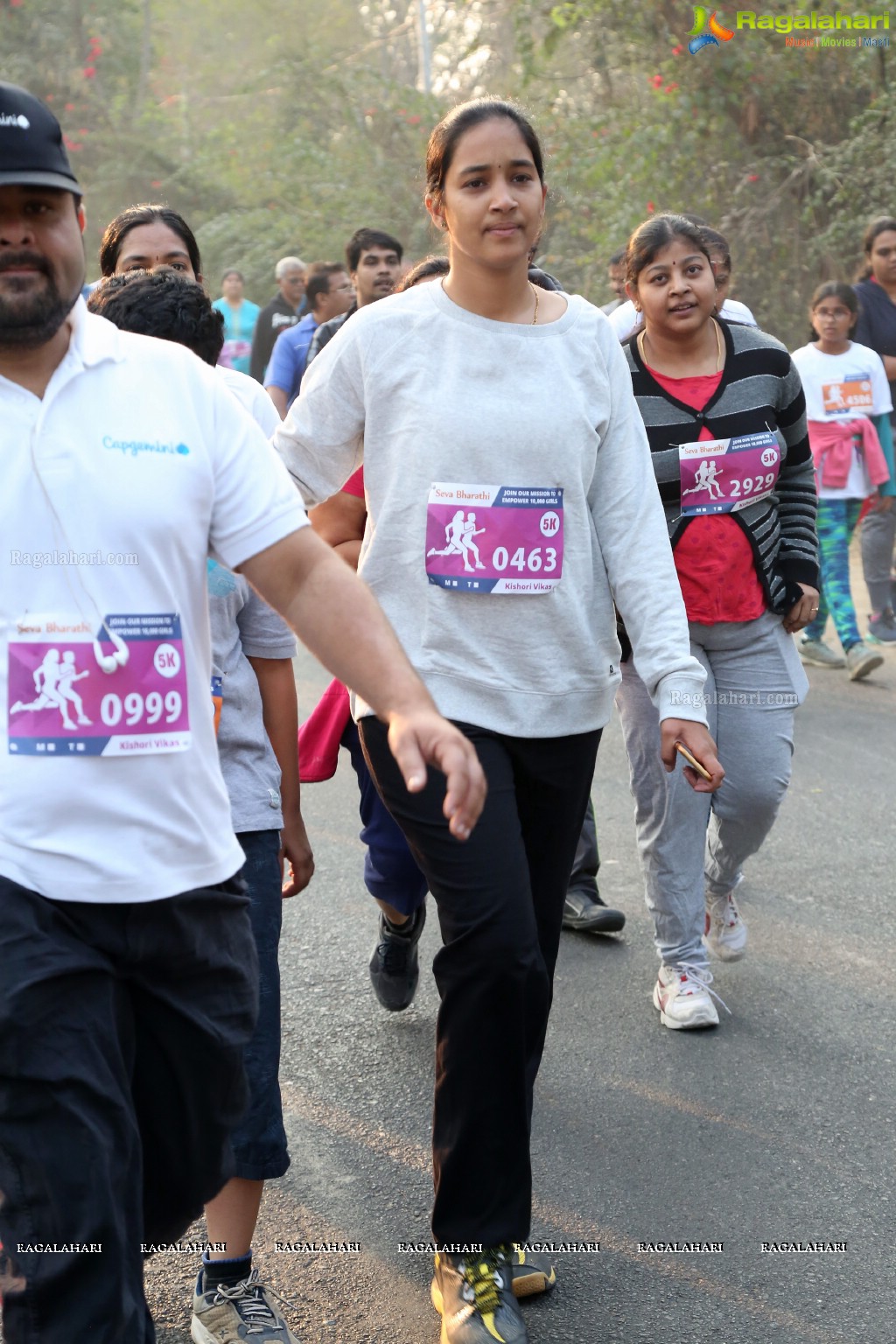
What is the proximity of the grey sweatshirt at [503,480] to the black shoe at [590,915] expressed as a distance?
1976 millimetres

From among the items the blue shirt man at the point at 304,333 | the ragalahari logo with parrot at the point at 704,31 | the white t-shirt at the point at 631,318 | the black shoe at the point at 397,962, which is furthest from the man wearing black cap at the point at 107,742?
the ragalahari logo with parrot at the point at 704,31

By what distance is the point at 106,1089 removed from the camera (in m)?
2.14

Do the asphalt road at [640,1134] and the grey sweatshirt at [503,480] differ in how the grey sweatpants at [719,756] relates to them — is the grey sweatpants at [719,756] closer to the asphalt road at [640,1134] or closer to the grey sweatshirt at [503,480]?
the asphalt road at [640,1134]

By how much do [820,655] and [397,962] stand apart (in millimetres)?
5359

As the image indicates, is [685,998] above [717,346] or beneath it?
beneath

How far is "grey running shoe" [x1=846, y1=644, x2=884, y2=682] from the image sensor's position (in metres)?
8.55

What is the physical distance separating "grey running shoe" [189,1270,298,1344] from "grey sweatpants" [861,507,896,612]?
23.8 ft

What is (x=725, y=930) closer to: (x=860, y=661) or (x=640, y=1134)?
(x=640, y=1134)

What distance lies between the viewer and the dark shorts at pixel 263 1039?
296 centimetres

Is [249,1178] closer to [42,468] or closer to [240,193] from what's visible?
[42,468]

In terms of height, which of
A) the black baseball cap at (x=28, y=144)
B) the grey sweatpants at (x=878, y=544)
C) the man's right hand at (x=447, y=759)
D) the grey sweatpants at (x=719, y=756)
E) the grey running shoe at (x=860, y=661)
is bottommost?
the grey running shoe at (x=860, y=661)

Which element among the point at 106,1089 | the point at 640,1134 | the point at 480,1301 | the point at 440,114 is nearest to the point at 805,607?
the point at 640,1134

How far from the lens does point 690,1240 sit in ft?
10.9

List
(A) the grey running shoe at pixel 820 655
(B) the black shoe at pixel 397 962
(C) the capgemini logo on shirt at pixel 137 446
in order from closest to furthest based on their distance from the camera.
Answer: (C) the capgemini logo on shirt at pixel 137 446, (B) the black shoe at pixel 397 962, (A) the grey running shoe at pixel 820 655
